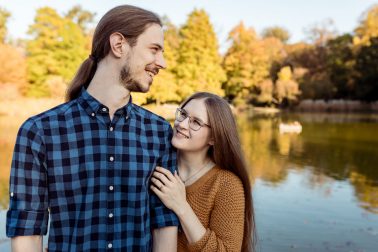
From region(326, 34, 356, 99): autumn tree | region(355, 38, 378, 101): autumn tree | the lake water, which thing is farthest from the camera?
→ region(326, 34, 356, 99): autumn tree

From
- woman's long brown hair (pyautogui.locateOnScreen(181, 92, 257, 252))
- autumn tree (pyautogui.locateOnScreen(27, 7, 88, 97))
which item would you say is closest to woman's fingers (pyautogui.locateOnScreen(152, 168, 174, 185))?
woman's long brown hair (pyautogui.locateOnScreen(181, 92, 257, 252))

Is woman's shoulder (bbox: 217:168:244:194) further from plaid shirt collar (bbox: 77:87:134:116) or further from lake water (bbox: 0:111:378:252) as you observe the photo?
lake water (bbox: 0:111:378:252)

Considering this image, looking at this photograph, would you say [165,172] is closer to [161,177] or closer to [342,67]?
[161,177]

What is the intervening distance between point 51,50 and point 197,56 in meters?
8.58

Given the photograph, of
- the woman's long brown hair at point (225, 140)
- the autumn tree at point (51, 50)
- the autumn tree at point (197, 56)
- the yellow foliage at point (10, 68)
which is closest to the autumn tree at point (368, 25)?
the autumn tree at point (197, 56)

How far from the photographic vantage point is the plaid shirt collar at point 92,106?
1.21 meters

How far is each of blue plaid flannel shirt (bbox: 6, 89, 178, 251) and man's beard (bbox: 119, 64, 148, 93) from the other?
6 cm

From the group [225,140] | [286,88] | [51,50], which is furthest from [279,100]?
[225,140]

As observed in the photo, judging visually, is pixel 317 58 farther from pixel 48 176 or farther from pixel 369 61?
pixel 48 176

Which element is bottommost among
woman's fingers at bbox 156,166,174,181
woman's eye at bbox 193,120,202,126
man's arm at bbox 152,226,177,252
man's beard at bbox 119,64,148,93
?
man's arm at bbox 152,226,177,252

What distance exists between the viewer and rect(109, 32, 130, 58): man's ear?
47.9 inches

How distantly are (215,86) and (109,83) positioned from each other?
86.2ft

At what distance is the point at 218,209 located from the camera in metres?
1.53

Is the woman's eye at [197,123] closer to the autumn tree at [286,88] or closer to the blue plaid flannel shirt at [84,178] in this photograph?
the blue plaid flannel shirt at [84,178]
